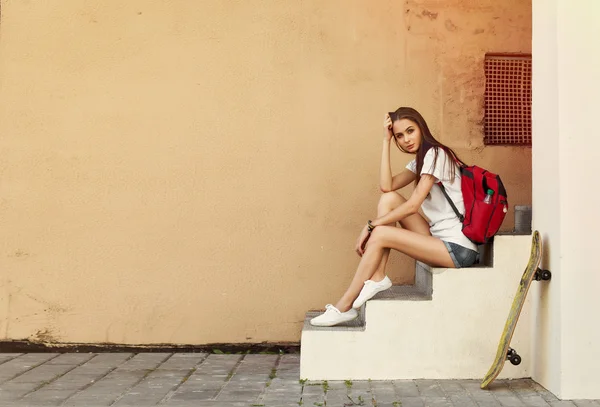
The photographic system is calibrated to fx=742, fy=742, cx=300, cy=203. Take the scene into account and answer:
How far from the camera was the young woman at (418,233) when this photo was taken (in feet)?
16.0

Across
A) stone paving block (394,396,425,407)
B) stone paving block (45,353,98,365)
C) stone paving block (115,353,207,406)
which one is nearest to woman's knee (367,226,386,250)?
stone paving block (394,396,425,407)

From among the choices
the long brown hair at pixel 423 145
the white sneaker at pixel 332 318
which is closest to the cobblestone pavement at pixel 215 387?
the white sneaker at pixel 332 318

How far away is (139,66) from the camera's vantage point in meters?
6.03

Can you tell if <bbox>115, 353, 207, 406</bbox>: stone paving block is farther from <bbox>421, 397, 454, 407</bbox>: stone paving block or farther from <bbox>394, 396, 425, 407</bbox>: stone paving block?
<bbox>421, 397, 454, 407</bbox>: stone paving block

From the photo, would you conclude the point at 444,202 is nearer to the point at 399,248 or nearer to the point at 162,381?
the point at 399,248

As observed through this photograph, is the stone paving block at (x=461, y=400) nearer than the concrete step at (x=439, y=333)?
Yes

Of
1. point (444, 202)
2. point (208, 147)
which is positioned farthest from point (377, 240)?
point (208, 147)

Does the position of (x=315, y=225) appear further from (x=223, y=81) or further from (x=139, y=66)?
(x=139, y=66)

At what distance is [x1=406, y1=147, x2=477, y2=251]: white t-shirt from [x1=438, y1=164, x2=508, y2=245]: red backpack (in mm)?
40

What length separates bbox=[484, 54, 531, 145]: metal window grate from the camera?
6043 mm

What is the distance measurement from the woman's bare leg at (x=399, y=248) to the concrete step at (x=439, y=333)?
0.11 meters

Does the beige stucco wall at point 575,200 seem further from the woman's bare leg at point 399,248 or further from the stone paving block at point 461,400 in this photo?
the woman's bare leg at point 399,248

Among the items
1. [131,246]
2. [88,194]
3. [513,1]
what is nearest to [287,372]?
[131,246]

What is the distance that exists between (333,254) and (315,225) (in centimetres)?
28
